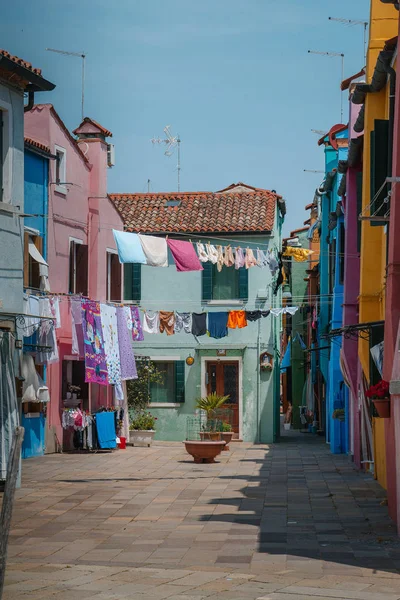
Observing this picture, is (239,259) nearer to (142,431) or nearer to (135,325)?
(135,325)

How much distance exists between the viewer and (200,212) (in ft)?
112

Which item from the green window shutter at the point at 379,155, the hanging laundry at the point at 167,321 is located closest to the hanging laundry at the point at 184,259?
the hanging laundry at the point at 167,321

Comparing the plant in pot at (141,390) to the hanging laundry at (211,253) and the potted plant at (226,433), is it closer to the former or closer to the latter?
the potted plant at (226,433)

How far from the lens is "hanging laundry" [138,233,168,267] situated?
25.0 metres

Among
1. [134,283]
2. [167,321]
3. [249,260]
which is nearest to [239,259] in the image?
[249,260]

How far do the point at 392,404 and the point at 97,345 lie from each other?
13136 millimetres

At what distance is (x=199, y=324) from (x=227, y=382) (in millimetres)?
3414

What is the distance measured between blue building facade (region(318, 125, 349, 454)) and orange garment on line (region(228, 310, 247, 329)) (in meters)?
2.24

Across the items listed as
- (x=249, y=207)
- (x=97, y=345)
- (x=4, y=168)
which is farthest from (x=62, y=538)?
(x=249, y=207)

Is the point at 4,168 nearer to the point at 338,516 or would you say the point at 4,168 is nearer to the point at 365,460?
the point at 338,516

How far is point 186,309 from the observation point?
3241 cm

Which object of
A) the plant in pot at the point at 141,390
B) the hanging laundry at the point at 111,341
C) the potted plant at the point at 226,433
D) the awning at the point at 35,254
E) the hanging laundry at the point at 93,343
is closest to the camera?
the awning at the point at 35,254

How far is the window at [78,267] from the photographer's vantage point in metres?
26.7

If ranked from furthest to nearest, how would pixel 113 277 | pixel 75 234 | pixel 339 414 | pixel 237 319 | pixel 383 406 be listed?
pixel 113 277 < pixel 237 319 < pixel 339 414 < pixel 75 234 < pixel 383 406
